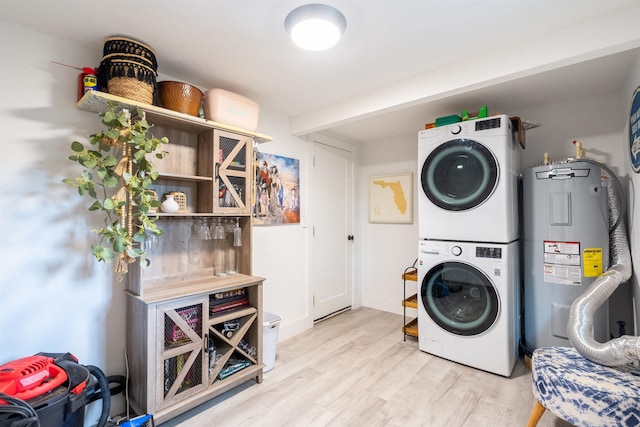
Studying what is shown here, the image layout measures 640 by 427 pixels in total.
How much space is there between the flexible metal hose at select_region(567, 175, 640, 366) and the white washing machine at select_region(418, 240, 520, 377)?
1.53ft

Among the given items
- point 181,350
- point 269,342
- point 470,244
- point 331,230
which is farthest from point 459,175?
point 181,350

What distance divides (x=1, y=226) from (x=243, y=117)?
4.82 ft

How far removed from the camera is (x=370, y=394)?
6.65ft

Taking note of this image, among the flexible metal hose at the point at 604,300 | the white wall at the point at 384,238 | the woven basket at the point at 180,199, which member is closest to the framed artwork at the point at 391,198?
the white wall at the point at 384,238

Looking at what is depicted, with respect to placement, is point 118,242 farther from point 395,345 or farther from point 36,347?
point 395,345

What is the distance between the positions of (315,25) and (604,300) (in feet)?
7.77

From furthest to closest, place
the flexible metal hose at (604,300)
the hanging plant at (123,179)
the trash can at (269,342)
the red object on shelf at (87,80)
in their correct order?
1. the trash can at (269,342)
2. the red object on shelf at (87,80)
3. the hanging plant at (123,179)
4. the flexible metal hose at (604,300)

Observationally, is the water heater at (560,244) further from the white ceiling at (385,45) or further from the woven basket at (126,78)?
the woven basket at (126,78)

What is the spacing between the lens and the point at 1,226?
1.50 meters

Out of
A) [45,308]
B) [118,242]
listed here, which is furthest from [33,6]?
[45,308]

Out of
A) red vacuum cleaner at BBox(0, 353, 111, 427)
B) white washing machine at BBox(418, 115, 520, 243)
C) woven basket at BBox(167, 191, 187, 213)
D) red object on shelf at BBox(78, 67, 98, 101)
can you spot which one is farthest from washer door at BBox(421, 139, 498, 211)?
red vacuum cleaner at BBox(0, 353, 111, 427)

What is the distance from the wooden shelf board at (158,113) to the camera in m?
1.56

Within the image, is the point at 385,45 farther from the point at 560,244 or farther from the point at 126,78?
the point at 560,244

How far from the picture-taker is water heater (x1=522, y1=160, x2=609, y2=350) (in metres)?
2.09
